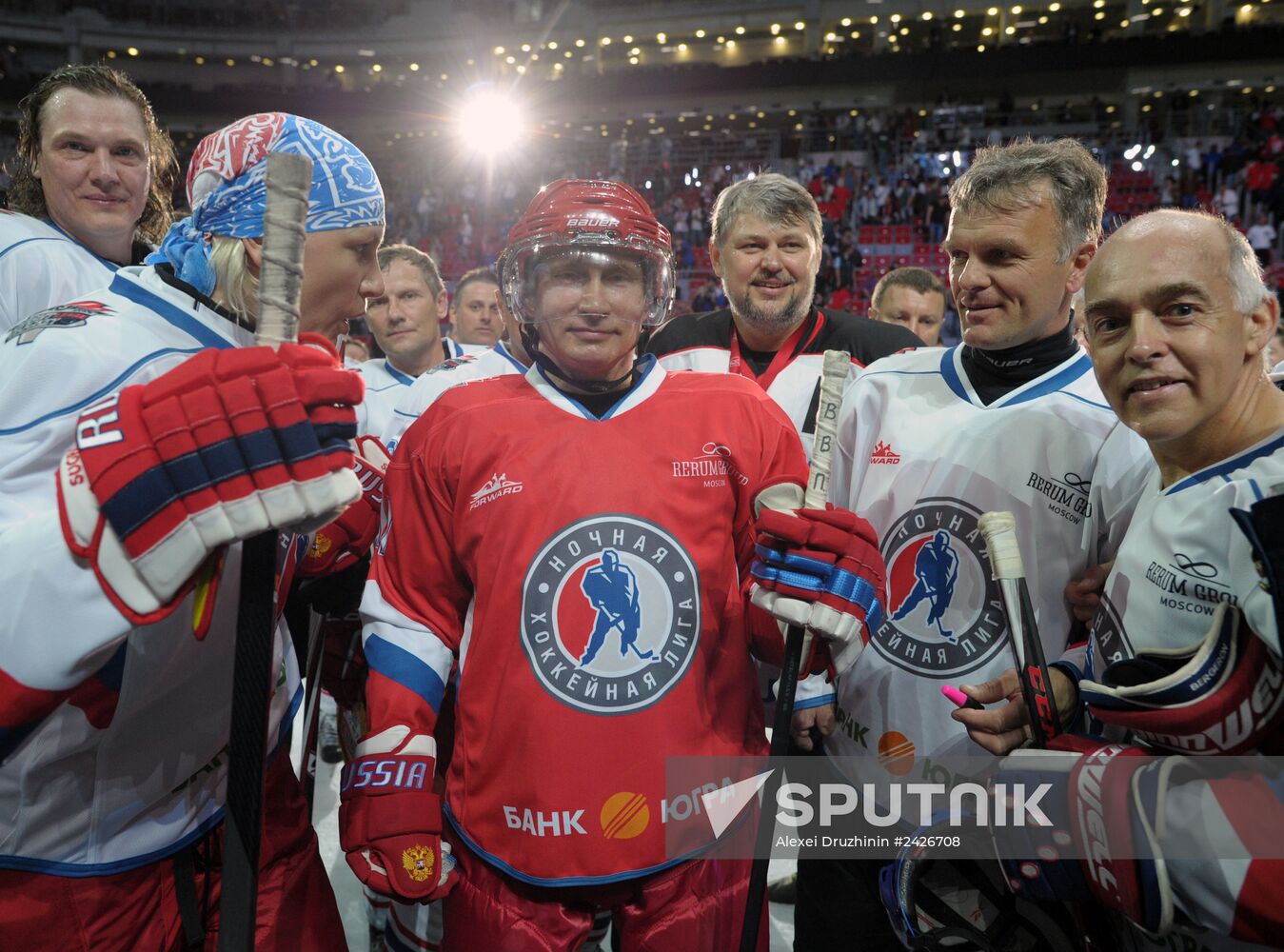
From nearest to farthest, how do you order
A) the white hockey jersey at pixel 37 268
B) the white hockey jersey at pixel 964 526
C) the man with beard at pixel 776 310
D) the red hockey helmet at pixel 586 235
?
the red hockey helmet at pixel 586 235 < the white hockey jersey at pixel 964 526 < the white hockey jersey at pixel 37 268 < the man with beard at pixel 776 310

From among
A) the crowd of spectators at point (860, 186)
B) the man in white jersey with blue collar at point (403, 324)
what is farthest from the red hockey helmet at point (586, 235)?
the crowd of spectators at point (860, 186)

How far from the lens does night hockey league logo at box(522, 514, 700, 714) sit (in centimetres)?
161

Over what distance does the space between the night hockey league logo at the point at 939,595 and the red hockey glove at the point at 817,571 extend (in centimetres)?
44

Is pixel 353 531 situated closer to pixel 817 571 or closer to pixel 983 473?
pixel 817 571

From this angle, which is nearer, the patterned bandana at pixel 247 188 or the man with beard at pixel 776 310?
the patterned bandana at pixel 247 188

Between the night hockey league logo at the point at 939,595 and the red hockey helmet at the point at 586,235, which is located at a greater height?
the red hockey helmet at the point at 586,235

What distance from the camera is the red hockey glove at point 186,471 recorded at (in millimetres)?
1070

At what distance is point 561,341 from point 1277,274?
49.3 ft

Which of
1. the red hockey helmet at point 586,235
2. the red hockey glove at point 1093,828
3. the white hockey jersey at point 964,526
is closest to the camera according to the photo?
the red hockey glove at point 1093,828

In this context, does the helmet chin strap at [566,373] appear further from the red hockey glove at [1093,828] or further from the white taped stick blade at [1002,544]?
the red hockey glove at [1093,828]

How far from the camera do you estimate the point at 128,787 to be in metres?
1.49

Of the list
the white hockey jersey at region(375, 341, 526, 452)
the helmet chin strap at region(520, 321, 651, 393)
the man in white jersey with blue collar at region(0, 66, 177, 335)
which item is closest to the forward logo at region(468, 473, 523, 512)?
the helmet chin strap at region(520, 321, 651, 393)

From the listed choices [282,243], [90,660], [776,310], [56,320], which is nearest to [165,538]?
[90,660]

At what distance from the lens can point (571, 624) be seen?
1.62m
